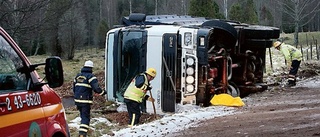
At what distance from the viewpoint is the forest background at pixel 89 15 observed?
62.1 ft

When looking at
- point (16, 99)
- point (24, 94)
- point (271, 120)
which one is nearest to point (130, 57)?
point (271, 120)

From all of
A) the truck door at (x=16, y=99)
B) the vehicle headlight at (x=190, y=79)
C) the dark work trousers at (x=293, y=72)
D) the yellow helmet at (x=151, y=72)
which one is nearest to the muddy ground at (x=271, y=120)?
the vehicle headlight at (x=190, y=79)

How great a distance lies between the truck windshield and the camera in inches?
485

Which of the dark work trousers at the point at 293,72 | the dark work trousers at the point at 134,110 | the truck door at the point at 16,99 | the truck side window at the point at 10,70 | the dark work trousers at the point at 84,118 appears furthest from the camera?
the dark work trousers at the point at 293,72

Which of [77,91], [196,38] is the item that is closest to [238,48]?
[196,38]

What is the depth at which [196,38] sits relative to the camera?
463 inches

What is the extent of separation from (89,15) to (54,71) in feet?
187

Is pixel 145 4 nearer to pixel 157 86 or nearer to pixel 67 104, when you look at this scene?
pixel 67 104

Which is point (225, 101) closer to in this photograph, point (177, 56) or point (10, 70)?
point (177, 56)

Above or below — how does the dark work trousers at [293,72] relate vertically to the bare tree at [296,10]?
below

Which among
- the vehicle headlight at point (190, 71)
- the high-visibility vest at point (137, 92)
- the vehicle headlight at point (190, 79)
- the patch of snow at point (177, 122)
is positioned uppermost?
the vehicle headlight at point (190, 71)

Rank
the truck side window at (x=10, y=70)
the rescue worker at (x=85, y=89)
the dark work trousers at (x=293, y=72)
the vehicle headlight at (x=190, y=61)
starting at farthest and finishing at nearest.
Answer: the dark work trousers at (x=293, y=72)
the vehicle headlight at (x=190, y=61)
the rescue worker at (x=85, y=89)
the truck side window at (x=10, y=70)

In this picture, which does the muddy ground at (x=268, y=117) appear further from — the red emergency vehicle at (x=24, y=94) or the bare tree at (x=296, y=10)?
the bare tree at (x=296, y=10)

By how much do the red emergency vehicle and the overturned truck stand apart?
23.6ft
